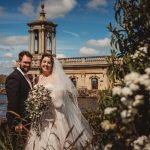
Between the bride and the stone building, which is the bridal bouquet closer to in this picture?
the bride

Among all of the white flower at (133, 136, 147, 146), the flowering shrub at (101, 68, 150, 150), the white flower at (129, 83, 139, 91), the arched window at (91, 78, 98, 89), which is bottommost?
the white flower at (133, 136, 147, 146)

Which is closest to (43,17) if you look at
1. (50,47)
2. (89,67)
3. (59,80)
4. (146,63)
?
(50,47)

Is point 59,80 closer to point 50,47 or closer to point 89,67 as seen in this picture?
point 89,67

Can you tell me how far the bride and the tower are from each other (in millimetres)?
36171

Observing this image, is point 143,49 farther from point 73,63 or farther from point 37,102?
point 73,63

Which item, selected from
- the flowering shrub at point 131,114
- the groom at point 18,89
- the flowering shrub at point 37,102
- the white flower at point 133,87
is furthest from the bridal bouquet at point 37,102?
the white flower at point 133,87

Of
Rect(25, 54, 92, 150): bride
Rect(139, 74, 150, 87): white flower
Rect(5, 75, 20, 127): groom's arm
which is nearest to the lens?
Rect(139, 74, 150, 87): white flower

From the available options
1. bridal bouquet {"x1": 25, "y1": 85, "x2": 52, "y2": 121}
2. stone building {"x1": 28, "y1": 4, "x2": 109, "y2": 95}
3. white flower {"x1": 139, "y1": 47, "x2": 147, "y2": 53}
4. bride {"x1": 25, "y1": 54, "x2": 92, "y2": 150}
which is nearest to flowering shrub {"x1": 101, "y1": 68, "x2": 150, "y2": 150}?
white flower {"x1": 139, "y1": 47, "x2": 147, "y2": 53}

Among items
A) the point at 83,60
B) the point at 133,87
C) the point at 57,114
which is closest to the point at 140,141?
the point at 133,87

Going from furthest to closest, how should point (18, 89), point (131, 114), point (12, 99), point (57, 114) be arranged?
point (57, 114) → point (18, 89) → point (12, 99) → point (131, 114)

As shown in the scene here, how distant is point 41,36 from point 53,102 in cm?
3805

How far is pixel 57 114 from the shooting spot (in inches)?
217

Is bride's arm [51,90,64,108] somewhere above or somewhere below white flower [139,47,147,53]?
below

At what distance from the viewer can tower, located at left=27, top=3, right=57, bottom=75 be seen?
139 feet
